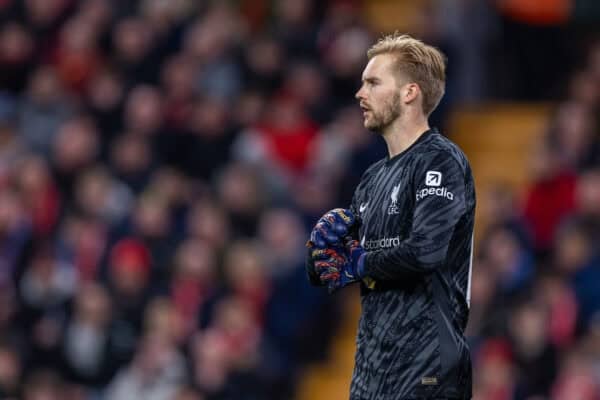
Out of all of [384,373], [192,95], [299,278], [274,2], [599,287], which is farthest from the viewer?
[274,2]

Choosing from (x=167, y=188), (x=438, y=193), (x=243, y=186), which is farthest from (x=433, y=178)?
(x=167, y=188)

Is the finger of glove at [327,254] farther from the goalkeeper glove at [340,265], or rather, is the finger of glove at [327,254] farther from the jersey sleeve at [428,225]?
the jersey sleeve at [428,225]

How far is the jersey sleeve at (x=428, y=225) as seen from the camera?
5.02 metres

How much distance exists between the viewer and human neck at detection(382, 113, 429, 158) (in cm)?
531

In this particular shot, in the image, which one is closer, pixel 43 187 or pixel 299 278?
pixel 299 278

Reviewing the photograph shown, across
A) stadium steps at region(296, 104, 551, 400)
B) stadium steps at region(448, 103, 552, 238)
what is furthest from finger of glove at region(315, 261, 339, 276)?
stadium steps at region(448, 103, 552, 238)

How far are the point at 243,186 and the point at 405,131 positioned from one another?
7059 millimetres

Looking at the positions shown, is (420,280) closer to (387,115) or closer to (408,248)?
(408,248)

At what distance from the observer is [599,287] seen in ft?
32.0

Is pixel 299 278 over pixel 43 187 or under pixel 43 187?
under

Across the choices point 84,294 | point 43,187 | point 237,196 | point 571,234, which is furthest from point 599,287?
point 43,187

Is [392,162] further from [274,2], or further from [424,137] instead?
[274,2]

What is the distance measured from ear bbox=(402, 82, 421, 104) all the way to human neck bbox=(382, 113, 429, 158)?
3.5 inches

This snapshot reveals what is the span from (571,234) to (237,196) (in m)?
3.37
